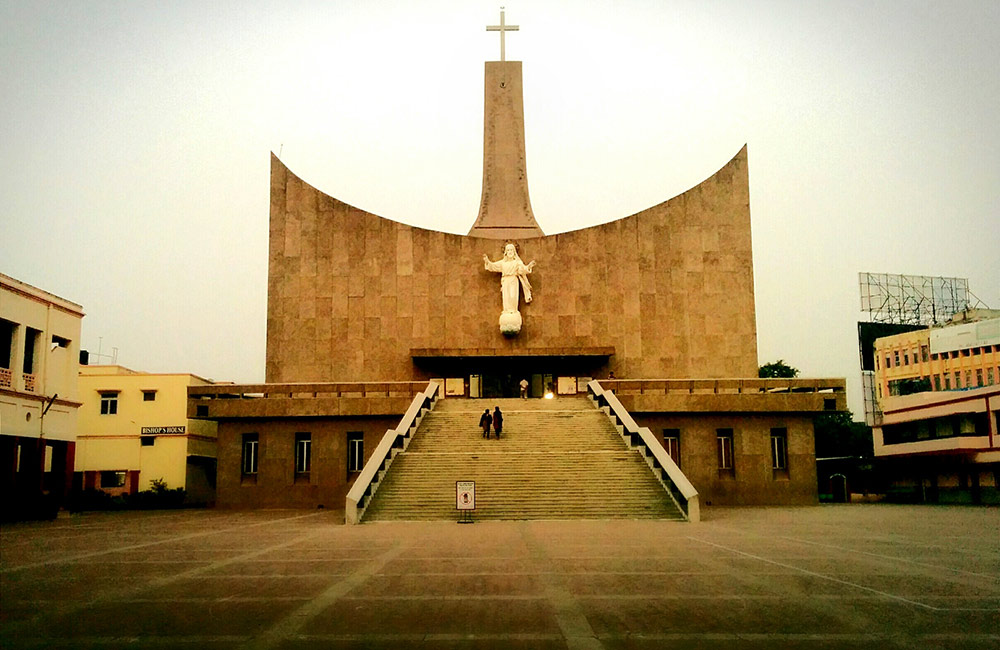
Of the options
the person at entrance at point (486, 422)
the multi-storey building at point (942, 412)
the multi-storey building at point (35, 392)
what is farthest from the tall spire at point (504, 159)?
the multi-storey building at point (942, 412)

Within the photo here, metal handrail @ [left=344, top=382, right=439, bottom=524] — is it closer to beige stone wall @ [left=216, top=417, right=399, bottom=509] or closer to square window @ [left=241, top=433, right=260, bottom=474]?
beige stone wall @ [left=216, top=417, right=399, bottom=509]

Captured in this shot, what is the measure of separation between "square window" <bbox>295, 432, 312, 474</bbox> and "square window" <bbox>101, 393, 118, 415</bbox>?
16994mm

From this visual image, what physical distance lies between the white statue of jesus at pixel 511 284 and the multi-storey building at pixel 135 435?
1609cm

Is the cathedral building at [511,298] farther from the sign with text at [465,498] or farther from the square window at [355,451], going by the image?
the sign with text at [465,498]

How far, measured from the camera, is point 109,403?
41.8m

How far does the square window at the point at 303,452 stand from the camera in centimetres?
2841

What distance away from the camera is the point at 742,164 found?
114 feet

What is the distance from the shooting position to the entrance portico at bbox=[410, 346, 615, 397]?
31938 mm

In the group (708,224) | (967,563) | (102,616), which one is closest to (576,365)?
(708,224)

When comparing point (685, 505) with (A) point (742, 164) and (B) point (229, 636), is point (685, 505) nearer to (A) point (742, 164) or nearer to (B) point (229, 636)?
(B) point (229, 636)

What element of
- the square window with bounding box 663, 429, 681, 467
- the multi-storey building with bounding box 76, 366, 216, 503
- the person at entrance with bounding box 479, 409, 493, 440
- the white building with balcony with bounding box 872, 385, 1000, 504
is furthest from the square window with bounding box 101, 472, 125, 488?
the white building with balcony with bounding box 872, 385, 1000, 504

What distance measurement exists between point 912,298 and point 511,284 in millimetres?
34652

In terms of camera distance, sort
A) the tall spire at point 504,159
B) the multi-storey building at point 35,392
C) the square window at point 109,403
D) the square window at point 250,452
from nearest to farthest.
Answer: the multi-storey building at point 35,392, the square window at point 250,452, the tall spire at point 504,159, the square window at point 109,403

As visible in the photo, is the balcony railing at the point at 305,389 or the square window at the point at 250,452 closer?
the square window at the point at 250,452
